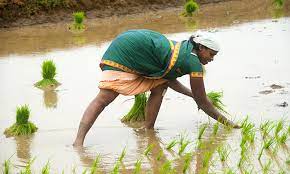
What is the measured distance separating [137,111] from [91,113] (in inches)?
36.2

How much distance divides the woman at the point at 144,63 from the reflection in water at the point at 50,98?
5.51 feet

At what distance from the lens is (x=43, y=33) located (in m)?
12.6

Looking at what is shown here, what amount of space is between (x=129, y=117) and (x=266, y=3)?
1016 cm

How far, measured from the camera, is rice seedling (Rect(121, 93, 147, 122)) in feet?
20.7

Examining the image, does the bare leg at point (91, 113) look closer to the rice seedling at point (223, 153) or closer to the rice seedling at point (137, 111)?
the rice seedling at point (137, 111)

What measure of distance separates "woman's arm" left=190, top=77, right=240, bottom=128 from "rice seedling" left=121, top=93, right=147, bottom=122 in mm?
748

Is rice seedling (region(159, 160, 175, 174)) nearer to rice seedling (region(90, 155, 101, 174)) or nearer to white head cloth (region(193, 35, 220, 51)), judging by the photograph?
rice seedling (region(90, 155, 101, 174))

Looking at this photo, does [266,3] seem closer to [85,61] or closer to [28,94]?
[85,61]

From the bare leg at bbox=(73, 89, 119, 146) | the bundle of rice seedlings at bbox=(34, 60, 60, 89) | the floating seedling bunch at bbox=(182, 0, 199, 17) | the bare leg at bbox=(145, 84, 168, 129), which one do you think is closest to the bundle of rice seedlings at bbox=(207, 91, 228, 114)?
the bare leg at bbox=(145, 84, 168, 129)

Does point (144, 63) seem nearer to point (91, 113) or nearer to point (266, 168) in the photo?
point (91, 113)

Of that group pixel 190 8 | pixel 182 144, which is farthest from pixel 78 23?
pixel 182 144

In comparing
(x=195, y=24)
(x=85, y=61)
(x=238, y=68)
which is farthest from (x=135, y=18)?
(x=238, y=68)

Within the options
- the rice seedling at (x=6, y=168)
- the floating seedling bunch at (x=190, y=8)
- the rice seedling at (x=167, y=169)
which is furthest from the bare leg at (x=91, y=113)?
the floating seedling bunch at (x=190, y=8)

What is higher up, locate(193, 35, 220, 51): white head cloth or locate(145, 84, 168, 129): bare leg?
locate(193, 35, 220, 51): white head cloth
